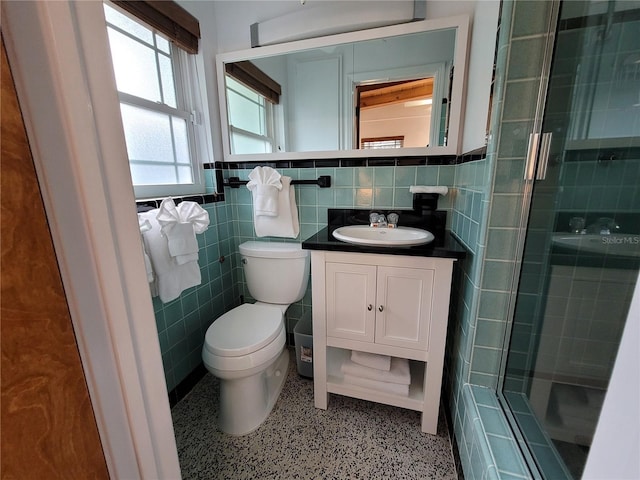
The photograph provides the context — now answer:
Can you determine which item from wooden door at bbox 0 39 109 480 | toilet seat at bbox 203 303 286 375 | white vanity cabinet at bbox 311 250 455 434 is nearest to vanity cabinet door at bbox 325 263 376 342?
white vanity cabinet at bbox 311 250 455 434

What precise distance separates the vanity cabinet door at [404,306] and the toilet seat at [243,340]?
0.50m

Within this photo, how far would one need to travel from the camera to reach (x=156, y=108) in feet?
4.45

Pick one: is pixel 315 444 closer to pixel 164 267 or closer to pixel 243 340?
pixel 243 340

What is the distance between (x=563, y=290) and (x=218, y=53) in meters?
2.07

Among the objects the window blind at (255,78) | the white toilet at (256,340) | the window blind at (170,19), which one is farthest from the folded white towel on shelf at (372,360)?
the window blind at (170,19)

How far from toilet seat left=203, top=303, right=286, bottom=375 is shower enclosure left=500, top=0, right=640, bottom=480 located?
3.18ft

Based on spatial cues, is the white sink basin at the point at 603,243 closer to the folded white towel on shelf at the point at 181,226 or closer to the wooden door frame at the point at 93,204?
the wooden door frame at the point at 93,204

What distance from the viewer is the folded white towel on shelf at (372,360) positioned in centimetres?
133

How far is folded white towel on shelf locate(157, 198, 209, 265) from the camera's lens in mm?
1131

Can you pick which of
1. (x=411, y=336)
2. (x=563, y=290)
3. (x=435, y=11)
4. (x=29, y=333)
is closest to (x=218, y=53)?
(x=435, y=11)

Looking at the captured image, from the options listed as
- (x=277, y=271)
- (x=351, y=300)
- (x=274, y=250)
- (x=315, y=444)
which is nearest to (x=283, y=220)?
(x=274, y=250)

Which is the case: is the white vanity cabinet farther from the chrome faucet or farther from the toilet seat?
the chrome faucet

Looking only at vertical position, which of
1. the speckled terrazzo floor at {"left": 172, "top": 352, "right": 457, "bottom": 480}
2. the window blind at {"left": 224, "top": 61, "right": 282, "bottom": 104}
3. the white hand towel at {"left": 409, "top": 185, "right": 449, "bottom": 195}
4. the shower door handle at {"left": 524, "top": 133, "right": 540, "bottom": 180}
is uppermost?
the window blind at {"left": 224, "top": 61, "right": 282, "bottom": 104}

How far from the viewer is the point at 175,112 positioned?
1.47 meters
